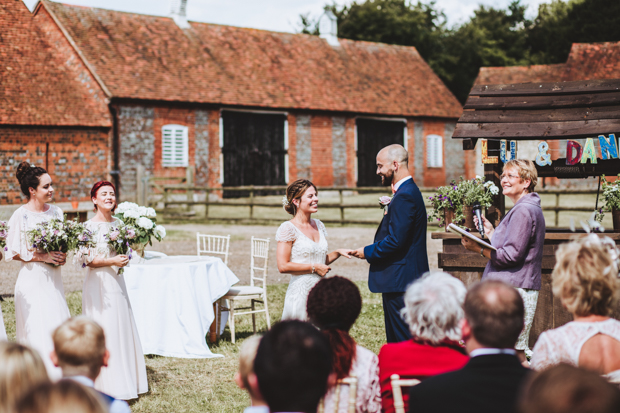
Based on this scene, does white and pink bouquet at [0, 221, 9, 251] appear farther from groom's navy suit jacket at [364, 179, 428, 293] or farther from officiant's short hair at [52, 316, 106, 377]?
officiant's short hair at [52, 316, 106, 377]

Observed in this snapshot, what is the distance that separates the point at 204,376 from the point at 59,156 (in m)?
16.8

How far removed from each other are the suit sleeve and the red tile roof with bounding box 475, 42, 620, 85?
25.8m

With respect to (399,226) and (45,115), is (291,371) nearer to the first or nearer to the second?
(399,226)

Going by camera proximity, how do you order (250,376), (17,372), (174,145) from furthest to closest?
→ (174,145)
(250,376)
(17,372)

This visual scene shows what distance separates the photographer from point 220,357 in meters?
6.70

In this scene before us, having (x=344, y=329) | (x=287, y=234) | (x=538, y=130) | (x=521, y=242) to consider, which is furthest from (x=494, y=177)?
(x=344, y=329)

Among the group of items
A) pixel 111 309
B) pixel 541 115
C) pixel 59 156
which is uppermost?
pixel 59 156

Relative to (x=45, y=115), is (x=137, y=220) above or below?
below

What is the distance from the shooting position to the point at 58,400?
1741 mm

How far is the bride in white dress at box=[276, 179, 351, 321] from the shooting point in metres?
5.14

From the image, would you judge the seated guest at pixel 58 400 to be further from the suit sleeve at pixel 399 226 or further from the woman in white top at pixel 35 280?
the woman in white top at pixel 35 280

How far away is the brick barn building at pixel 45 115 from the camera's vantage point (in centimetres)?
1997

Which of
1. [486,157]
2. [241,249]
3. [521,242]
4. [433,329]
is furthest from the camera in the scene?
[241,249]

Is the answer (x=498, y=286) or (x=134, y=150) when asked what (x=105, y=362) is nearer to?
(x=498, y=286)
